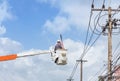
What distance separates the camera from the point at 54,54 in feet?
32.9

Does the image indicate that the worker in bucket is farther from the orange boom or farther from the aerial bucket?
the orange boom

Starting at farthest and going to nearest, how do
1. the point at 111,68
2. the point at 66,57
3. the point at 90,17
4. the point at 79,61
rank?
1. the point at 79,61
2. the point at 111,68
3. the point at 90,17
4. the point at 66,57

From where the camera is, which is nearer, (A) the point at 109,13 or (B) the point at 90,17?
(B) the point at 90,17

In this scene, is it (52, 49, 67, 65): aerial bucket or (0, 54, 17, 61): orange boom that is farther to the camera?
(0, 54, 17, 61): orange boom

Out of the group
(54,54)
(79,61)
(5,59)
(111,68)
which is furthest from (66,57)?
(79,61)

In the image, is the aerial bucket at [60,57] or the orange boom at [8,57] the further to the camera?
the orange boom at [8,57]

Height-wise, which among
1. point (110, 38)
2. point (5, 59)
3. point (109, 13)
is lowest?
point (5, 59)

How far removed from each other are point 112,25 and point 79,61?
2505 centimetres

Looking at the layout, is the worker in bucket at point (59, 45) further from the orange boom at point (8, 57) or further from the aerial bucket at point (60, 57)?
the orange boom at point (8, 57)

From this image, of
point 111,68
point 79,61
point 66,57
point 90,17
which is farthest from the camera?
point 79,61

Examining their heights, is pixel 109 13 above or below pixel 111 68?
above

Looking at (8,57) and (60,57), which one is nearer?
(60,57)

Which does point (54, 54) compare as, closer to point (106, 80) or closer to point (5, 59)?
point (5, 59)

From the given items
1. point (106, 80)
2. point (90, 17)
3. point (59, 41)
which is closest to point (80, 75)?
point (106, 80)
